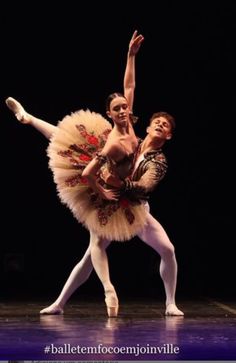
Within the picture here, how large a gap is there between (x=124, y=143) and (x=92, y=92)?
2.06 m

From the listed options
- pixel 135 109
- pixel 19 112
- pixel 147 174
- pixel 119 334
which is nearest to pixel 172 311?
pixel 147 174

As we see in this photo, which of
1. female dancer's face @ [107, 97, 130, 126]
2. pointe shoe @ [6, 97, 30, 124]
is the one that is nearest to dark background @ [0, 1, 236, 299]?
pointe shoe @ [6, 97, 30, 124]

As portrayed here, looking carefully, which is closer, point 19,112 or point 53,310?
point 53,310

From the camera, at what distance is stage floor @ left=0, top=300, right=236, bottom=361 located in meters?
2.75

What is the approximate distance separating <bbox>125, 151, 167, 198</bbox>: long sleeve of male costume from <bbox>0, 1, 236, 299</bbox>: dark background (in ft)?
5.12

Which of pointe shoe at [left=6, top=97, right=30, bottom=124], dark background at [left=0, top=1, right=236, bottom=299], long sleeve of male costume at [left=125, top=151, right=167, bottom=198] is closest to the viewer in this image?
long sleeve of male costume at [left=125, top=151, right=167, bottom=198]

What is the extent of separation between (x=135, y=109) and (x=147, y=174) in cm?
219

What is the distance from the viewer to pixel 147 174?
3.94 m

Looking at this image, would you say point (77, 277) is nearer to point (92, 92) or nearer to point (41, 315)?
point (41, 315)

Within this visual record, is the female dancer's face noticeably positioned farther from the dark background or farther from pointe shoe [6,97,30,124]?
the dark background

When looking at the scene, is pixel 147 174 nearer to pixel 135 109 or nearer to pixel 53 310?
pixel 53 310

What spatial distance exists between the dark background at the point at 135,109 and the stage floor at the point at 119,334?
1.25m

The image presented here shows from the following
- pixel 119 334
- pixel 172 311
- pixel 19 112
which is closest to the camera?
pixel 119 334

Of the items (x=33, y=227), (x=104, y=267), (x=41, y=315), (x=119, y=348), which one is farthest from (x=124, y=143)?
(x=33, y=227)
